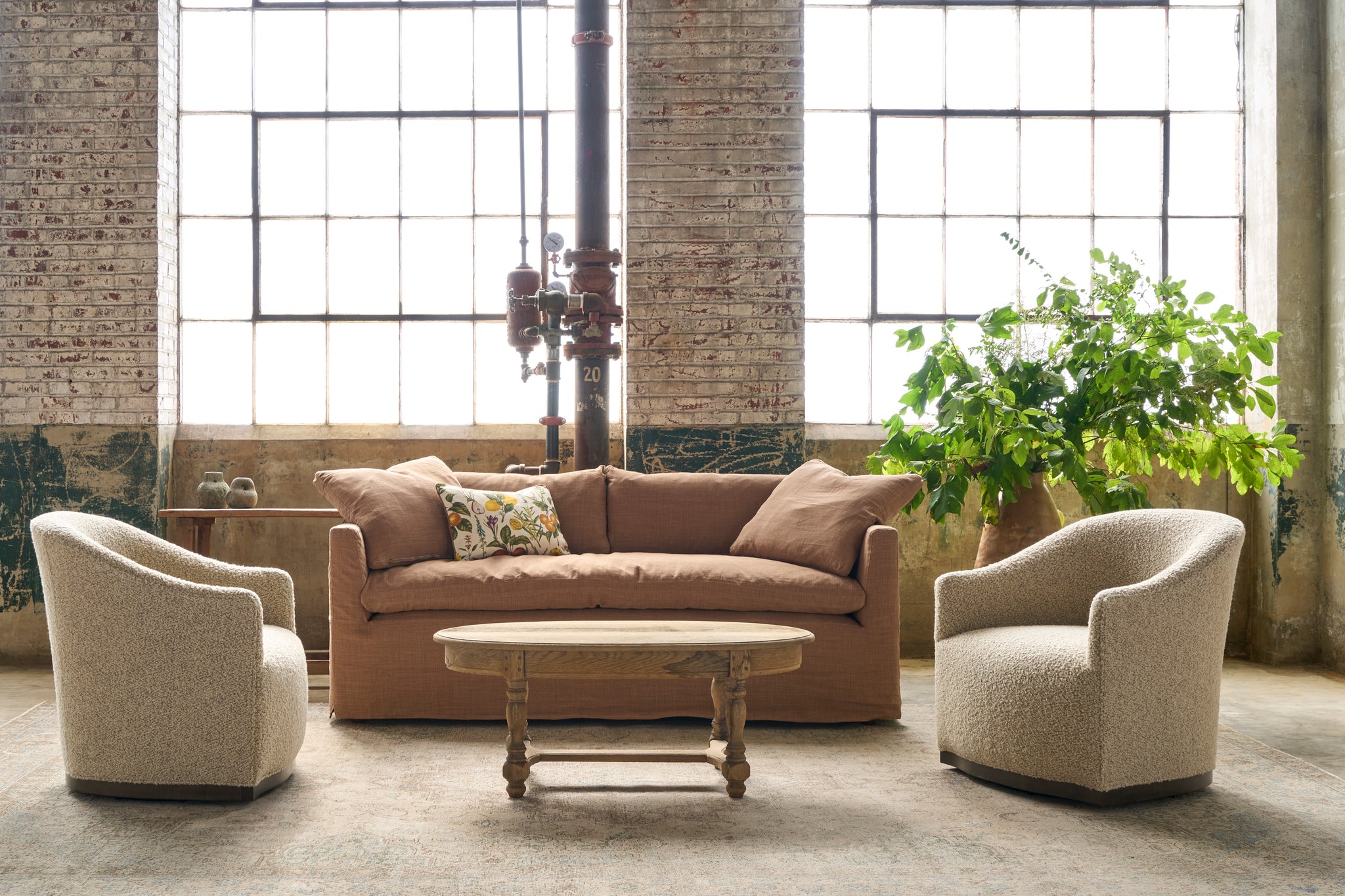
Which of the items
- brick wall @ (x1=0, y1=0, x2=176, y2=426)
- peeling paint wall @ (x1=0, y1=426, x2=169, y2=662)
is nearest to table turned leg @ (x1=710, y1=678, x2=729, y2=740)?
peeling paint wall @ (x1=0, y1=426, x2=169, y2=662)

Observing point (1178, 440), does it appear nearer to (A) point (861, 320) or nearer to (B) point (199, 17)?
(A) point (861, 320)

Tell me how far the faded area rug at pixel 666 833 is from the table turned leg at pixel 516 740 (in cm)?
5

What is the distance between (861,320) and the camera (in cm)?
529

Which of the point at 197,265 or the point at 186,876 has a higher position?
the point at 197,265

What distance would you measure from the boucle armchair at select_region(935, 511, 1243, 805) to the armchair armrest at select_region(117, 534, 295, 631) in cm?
191

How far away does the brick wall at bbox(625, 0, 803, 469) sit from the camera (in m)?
4.96

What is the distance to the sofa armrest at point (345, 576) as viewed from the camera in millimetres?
3514

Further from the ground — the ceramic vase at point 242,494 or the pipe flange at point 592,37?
the pipe flange at point 592,37

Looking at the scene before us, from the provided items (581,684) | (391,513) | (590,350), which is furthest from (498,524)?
(590,350)

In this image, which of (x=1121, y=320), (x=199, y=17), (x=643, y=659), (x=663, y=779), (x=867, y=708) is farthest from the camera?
(x=199, y=17)

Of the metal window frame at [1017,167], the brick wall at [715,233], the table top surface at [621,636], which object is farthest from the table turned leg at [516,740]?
the metal window frame at [1017,167]

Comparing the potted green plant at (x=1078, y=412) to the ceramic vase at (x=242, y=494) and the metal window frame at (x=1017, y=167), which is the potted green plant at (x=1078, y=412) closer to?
the metal window frame at (x=1017, y=167)

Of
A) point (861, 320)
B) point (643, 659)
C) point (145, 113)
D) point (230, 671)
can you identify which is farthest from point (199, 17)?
point (643, 659)

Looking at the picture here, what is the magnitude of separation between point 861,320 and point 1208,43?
224 centimetres
